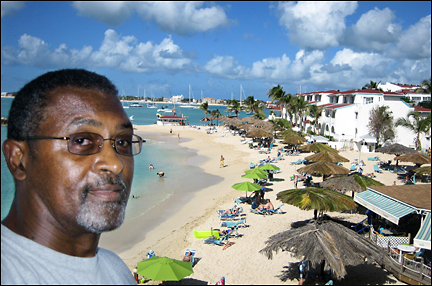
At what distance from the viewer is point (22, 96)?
1.10 meters

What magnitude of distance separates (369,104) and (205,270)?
29.7 meters

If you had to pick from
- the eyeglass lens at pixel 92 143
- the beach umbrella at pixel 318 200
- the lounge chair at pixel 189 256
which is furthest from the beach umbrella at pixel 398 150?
the eyeglass lens at pixel 92 143

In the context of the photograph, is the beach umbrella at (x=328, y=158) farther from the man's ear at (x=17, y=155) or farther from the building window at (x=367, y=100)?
the building window at (x=367, y=100)

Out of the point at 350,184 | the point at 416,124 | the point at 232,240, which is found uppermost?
the point at 416,124

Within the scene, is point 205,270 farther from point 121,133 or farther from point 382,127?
point 382,127

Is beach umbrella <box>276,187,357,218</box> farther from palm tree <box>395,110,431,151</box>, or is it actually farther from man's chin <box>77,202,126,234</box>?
palm tree <box>395,110,431,151</box>

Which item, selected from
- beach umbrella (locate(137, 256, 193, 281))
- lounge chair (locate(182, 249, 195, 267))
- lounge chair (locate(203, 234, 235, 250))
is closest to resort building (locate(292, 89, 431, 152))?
lounge chair (locate(203, 234, 235, 250))

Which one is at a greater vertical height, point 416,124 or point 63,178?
point 63,178

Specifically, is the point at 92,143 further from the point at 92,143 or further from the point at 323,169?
the point at 323,169

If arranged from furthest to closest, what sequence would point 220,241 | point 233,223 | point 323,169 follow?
point 323,169, point 233,223, point 220,241

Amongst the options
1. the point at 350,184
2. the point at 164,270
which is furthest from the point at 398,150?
the point at 164,270

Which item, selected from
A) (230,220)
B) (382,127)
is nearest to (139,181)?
(230,220)

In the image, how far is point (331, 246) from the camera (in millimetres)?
7566

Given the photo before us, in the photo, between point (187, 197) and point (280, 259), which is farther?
point (187, 197)
